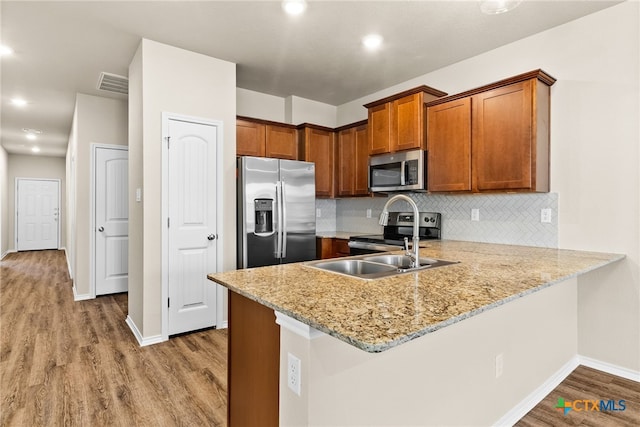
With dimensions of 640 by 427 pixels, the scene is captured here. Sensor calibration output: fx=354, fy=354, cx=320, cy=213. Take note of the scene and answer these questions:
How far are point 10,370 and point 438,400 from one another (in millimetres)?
2918

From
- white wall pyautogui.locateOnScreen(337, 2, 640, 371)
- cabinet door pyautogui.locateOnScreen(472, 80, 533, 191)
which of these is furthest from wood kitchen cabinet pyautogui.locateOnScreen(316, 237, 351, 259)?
white wall pyautogui.locateOnScreen(337, 2, 640, 371)

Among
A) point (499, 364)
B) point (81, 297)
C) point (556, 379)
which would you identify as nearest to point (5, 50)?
point (81, 297)

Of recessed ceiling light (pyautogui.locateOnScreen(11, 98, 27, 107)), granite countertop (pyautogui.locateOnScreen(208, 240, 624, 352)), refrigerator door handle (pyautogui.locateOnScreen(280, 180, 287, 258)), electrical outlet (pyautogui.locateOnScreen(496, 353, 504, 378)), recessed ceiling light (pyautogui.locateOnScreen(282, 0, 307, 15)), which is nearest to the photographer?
granite countertop (pyautogui.locateOnScreen(208, 240, 624, 352))

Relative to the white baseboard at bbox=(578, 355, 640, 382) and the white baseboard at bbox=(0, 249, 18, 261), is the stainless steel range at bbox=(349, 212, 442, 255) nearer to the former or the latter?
the white baseboard at bbox=(578, 355, 640, 382)

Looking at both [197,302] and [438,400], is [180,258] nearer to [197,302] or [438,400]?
[197,302]

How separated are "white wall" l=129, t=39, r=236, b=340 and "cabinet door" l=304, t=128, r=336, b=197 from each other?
46.4 inches

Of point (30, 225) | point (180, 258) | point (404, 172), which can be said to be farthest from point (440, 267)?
point (30, 225)

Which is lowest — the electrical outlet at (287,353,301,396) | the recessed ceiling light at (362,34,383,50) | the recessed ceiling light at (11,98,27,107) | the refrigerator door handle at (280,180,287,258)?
the electrical outlet at (287,353,301,396)

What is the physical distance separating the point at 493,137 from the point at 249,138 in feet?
8.25

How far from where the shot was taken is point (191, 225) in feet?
10.7

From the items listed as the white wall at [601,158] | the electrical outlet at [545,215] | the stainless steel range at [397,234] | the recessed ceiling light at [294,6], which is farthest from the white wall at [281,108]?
the electrical outlet at [545,215]

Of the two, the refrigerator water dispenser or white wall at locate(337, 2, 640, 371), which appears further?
the refrigerator water dispenser

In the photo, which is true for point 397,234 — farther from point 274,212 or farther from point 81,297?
point 81,297

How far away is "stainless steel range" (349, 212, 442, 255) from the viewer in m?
3.50
